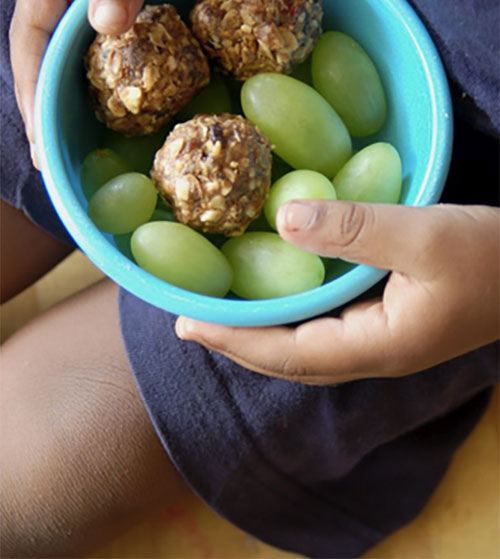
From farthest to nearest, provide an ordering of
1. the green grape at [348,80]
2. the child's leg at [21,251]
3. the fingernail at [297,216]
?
the child's leg at [21,251], the green grape at [348,80], the fingernail at [297,216]

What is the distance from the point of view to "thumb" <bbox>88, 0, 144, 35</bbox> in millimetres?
439

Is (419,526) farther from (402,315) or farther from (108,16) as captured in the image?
(108,16)

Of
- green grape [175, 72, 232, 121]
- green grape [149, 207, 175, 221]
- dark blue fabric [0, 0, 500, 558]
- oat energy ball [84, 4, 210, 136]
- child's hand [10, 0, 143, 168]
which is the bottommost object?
dark blue fabric [0, 0, 500, 558]

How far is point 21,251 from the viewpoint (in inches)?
26.7

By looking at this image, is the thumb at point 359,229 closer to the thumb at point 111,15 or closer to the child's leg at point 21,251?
the thumb at point 111,15

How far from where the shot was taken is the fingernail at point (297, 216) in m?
0.41

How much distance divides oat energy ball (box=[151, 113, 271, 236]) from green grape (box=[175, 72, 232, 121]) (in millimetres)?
53

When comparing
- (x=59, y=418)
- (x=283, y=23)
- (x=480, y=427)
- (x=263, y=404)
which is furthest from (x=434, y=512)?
(x=283, y=23)

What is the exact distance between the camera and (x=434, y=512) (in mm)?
776

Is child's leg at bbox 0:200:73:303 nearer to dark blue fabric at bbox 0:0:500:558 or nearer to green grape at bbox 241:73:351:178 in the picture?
dark blue fabric at bbox 0:0:500:558

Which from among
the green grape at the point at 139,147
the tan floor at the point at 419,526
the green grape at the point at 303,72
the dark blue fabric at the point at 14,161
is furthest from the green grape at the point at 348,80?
the tan floor at the point at 419,526

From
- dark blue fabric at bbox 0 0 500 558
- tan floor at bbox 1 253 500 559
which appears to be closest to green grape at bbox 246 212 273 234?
dark blue fabric at bbox 0 0 500 558

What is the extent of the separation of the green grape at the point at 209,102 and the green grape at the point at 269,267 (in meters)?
0.10

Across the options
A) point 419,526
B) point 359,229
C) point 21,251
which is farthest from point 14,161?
point 419,526
